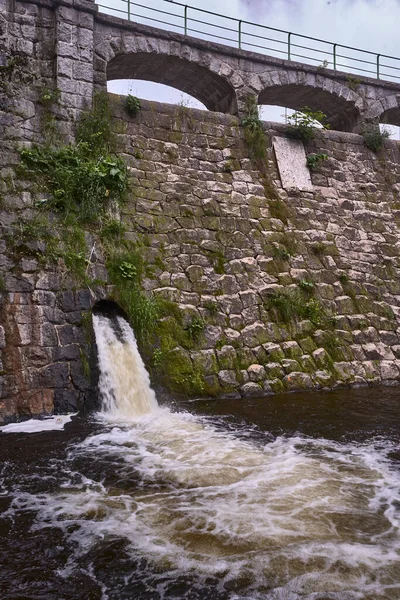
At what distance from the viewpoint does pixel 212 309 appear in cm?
834

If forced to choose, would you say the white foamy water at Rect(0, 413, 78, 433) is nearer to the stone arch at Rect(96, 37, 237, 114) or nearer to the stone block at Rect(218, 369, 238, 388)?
the stone block at Rect(218, 369, 238, 388)

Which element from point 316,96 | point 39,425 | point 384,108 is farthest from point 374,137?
point 39,425

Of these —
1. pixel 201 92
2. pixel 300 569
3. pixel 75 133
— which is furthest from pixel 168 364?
pixel 201 92

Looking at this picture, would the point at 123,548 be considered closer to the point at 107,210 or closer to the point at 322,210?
the point at 107,210

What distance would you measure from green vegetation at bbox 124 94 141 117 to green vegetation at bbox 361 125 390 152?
5.45 meters

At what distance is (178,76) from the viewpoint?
428 inches

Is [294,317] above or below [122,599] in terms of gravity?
above

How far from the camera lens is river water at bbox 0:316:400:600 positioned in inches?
109

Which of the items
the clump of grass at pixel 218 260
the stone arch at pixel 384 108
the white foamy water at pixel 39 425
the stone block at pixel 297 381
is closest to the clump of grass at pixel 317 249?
the clump of grass at pixel 218 260

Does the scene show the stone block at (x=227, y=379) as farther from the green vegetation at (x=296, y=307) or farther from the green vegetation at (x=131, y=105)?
the green vegetation at (x=131, y=105)

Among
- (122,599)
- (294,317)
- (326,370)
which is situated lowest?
(122,599)

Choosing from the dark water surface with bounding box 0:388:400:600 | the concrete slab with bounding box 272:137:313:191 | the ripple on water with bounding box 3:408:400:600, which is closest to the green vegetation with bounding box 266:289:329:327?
the concrete slab with bounding box 272:137:313:191

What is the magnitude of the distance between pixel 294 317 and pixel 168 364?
2658 millimetres

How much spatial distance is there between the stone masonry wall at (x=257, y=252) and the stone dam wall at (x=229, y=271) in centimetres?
2
